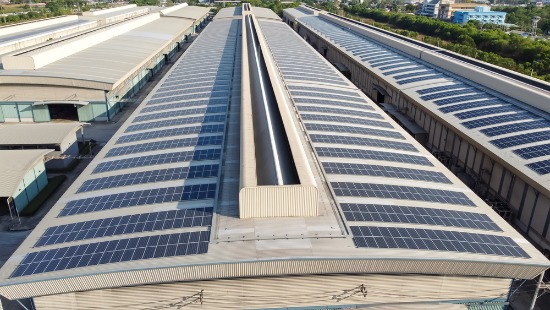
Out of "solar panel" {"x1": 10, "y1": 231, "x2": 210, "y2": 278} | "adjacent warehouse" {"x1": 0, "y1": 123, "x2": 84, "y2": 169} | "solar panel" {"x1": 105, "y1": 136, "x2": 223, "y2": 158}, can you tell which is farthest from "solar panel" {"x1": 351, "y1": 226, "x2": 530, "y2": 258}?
"adjacent warehouse" {"x1": 0, "y1": 123, "x2": 84, "y2": 169}

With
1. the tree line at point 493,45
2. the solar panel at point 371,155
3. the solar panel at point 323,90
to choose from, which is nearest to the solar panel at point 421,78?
the solar panel at point 323,90

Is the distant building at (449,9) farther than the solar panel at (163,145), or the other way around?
the distant building at (449,9)

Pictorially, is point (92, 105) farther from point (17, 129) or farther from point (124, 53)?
point (124, 53)

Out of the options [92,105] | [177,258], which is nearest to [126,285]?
[177,258]

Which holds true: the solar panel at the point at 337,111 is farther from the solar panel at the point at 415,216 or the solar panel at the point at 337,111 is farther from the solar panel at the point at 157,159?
the solar panel at the point at 415,216

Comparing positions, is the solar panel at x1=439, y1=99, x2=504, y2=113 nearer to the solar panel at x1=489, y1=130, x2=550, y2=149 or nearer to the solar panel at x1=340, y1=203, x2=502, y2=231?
the solar panel at x1=489, y1=130, x2=550, y2=149

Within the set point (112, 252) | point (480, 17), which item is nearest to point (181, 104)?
point (112, 252)
